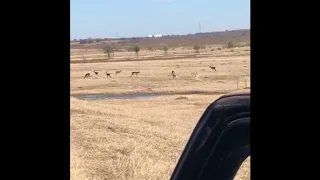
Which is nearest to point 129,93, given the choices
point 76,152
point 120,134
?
point 120,134

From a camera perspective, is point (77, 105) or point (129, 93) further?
point (129, 93)

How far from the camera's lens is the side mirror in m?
1.85

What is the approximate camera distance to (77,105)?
58.2 ft

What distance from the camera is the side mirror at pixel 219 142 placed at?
1.85m

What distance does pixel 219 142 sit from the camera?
76.2 inches
